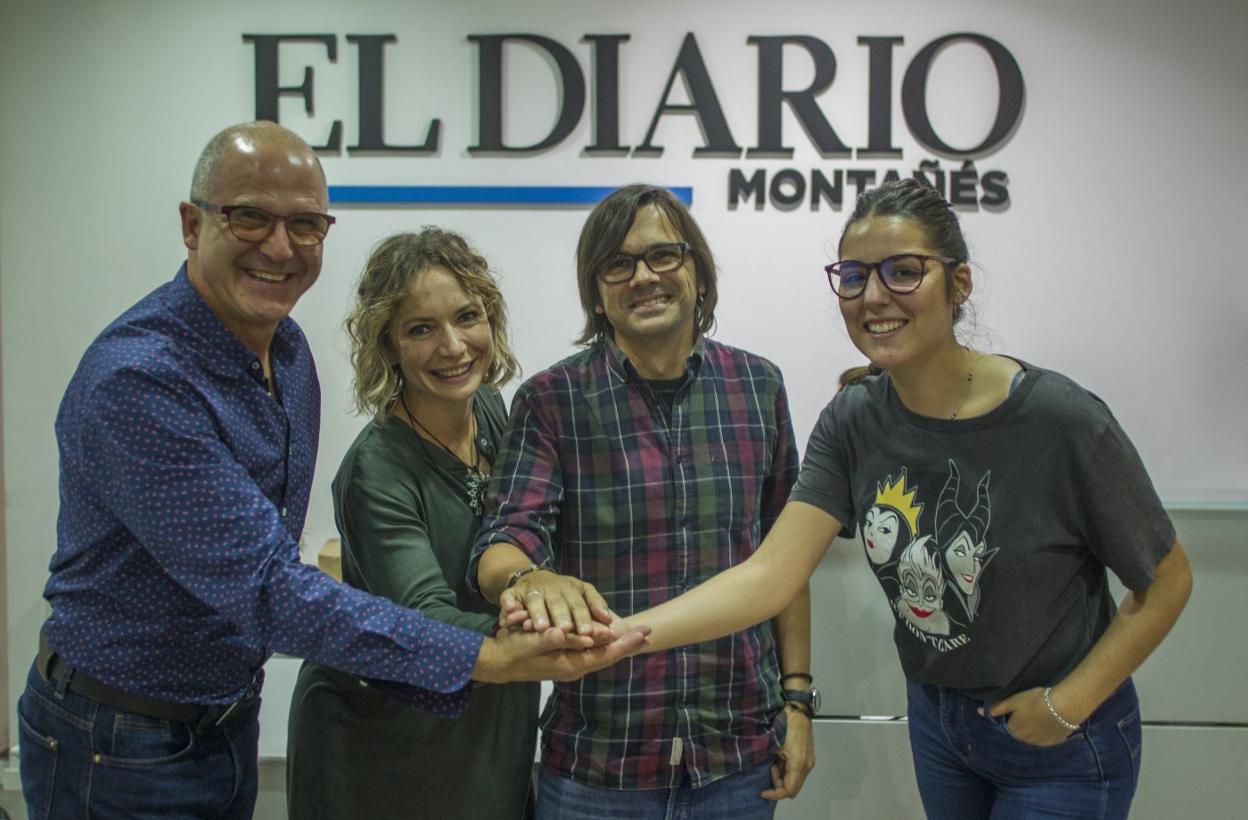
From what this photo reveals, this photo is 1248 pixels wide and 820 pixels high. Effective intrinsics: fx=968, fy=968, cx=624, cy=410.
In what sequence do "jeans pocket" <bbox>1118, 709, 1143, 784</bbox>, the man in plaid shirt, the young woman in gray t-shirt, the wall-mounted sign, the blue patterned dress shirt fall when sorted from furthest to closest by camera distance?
the wall-mounted sign → the man in plaid shirt → "jeans pocket" <bbox>1118, 709, 1143, 784</bbox> → the young woman in gray t-shirt → the blue patterned dress shirt

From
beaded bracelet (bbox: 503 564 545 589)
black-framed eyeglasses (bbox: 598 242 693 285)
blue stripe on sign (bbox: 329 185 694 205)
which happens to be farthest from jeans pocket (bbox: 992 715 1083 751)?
blue stripe on sign (bbox: 329 185 694 205)

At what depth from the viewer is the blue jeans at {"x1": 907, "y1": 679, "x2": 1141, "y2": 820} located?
1809mm

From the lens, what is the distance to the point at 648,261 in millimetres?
1983

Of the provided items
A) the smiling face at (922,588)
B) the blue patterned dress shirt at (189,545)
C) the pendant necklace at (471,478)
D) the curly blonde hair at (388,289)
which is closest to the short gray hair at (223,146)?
the blue patterned dress shirt at (189,545)

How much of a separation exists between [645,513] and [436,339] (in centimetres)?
57

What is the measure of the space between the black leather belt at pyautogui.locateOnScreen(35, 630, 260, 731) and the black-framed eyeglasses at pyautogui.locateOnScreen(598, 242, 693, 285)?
1.14 meters

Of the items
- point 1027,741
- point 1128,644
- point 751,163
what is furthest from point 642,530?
point 751,163

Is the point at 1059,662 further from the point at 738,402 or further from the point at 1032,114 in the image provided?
the point at 1032,114

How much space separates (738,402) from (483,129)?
153 cm

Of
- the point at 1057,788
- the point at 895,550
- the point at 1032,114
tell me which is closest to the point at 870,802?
the point at 1057,788

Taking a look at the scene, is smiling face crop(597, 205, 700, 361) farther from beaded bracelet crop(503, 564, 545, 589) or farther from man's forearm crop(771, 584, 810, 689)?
man's forearm crop(771, 584, 810, 689)

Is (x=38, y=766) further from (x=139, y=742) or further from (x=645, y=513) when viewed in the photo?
(x=645, y=513)

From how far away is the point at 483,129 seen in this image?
10.2 ft

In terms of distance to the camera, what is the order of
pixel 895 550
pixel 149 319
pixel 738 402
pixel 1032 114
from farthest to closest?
pixel 1032 114
pixel 738 402
pixel 895 550
pixel 149 319
